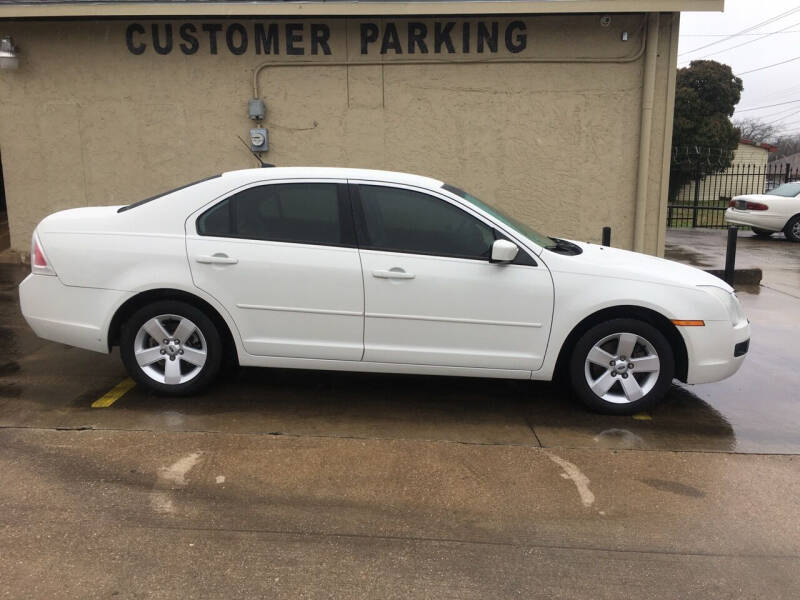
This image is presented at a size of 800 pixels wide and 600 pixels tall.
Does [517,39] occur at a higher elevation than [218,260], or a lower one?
higher

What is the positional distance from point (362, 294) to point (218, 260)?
3.29 feet

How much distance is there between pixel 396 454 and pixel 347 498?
0.60 m

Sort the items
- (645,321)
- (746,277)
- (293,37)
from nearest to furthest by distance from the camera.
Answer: (645,321) < (293,37) < (746,277)

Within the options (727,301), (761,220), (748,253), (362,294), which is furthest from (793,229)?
(362,294)

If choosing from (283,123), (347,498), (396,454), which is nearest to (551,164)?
(283,123)

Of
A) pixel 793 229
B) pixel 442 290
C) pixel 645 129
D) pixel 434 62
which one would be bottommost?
pixel 793 229

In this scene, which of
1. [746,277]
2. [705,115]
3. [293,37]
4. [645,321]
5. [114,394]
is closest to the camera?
[645,321]

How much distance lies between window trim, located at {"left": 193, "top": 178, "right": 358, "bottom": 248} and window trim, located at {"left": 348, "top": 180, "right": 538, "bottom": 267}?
38mm

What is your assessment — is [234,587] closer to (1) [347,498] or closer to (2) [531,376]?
(1) [347,498]

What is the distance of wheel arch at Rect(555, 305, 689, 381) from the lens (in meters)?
4.60

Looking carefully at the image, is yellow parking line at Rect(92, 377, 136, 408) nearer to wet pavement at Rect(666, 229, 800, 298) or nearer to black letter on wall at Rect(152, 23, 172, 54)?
black letter on wall at Rect(152, 23, 172, 54)

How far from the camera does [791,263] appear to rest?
→ 12.3m

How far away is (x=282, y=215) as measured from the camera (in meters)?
4.70

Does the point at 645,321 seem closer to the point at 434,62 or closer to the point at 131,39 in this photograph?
the point at 434,62
